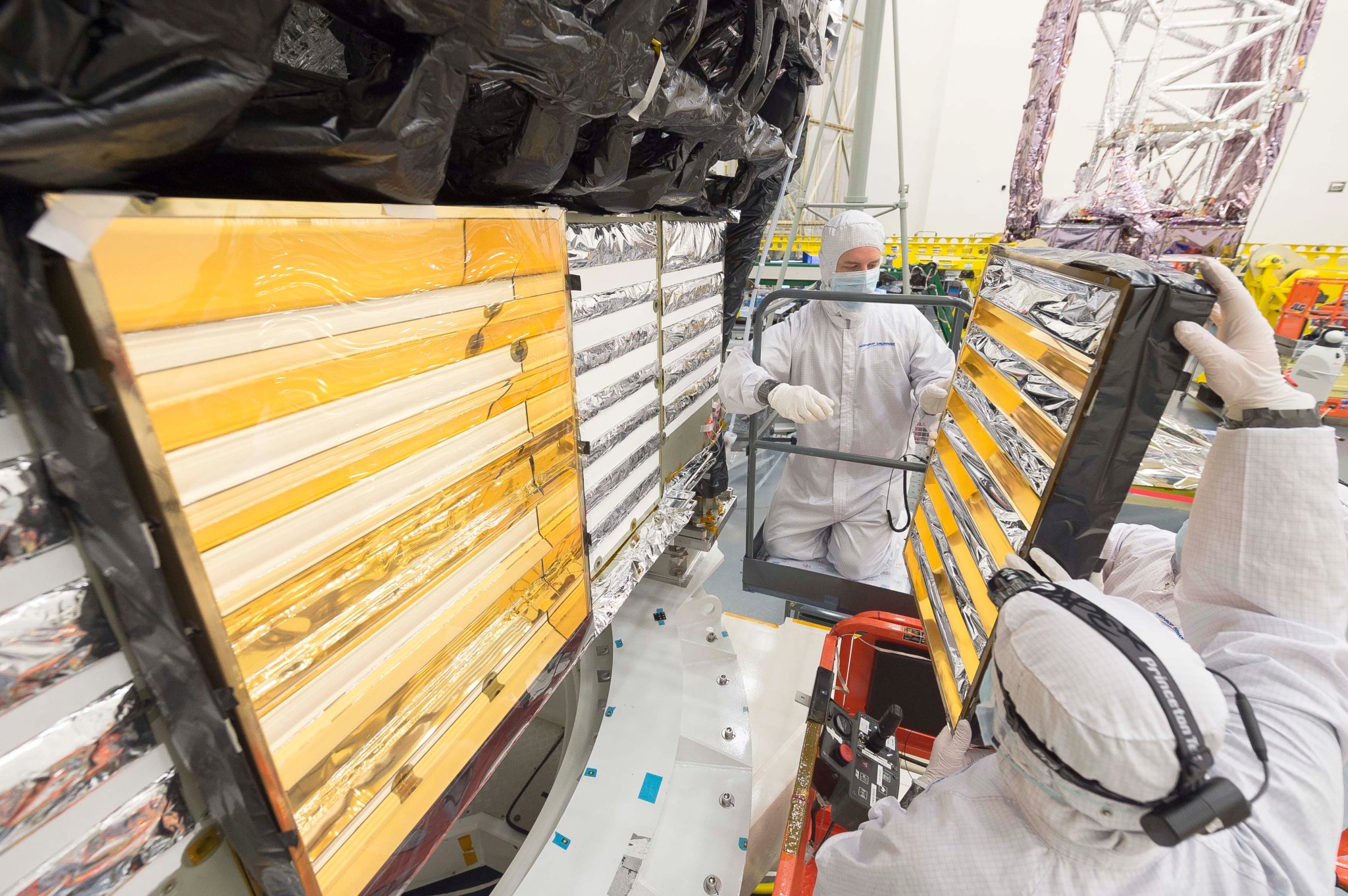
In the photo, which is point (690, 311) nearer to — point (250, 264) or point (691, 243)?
point (691, 243)

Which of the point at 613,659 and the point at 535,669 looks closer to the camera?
the point at 535,669

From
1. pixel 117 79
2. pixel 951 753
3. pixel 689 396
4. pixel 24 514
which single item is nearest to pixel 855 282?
pixel 689 396

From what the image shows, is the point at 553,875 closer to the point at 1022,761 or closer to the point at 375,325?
the point at 1022,761

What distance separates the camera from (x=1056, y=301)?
1.26 m

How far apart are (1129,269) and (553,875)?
2095 millimetres

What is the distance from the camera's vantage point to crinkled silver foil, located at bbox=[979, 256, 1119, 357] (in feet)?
3.44

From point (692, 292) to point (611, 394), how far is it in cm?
83

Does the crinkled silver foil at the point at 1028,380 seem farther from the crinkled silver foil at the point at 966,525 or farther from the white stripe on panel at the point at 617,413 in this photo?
the white stripe on panel at the point at 617,413

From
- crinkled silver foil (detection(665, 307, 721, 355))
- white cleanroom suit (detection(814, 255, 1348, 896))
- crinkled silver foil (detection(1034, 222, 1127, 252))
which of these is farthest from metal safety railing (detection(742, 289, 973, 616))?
crinkled silver foil (detection(1034, 222, 1127, 252))

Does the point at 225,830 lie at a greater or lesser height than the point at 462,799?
greater

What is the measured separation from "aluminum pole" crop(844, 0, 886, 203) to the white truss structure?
4028 millimetres

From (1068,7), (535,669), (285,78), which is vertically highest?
(1068,7)

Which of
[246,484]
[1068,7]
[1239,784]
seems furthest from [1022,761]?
[1068,7]

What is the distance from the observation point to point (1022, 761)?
108 cm
